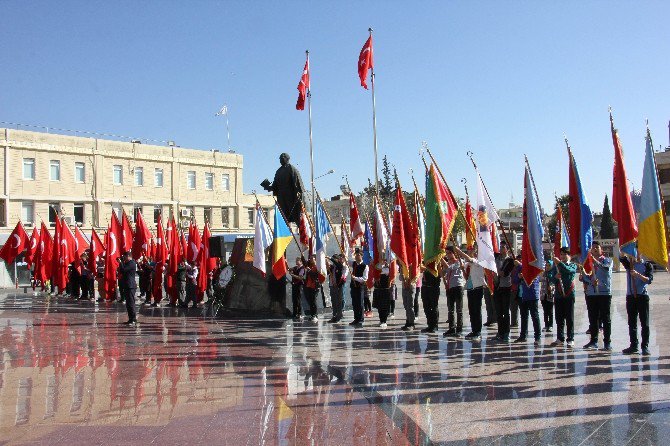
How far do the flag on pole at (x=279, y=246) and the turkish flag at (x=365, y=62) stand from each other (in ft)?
30.5

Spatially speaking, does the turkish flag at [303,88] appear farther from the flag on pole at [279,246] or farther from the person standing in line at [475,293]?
the person standing in line at [475,293]

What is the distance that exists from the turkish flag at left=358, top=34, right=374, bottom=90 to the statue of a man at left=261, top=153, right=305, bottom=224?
6506 mm

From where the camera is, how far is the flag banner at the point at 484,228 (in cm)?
1164

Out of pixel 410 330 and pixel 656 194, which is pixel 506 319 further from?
pixel 656 194

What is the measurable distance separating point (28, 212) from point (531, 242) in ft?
140

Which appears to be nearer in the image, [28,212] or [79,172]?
[28,212]

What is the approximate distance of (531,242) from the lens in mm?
11195

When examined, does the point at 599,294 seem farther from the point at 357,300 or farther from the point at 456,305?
the point at 357,300

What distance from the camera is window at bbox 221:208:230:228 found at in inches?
2320

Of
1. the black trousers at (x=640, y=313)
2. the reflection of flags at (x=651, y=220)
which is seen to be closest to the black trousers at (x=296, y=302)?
the black trousers at (x=640, y=313)

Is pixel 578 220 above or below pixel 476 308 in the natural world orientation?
above

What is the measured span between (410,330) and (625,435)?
7.87 m

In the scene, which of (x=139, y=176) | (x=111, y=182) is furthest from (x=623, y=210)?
(x=139, y=176)

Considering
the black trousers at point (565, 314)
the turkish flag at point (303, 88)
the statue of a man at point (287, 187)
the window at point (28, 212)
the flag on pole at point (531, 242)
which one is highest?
the turkish flag at point (303, 88)
